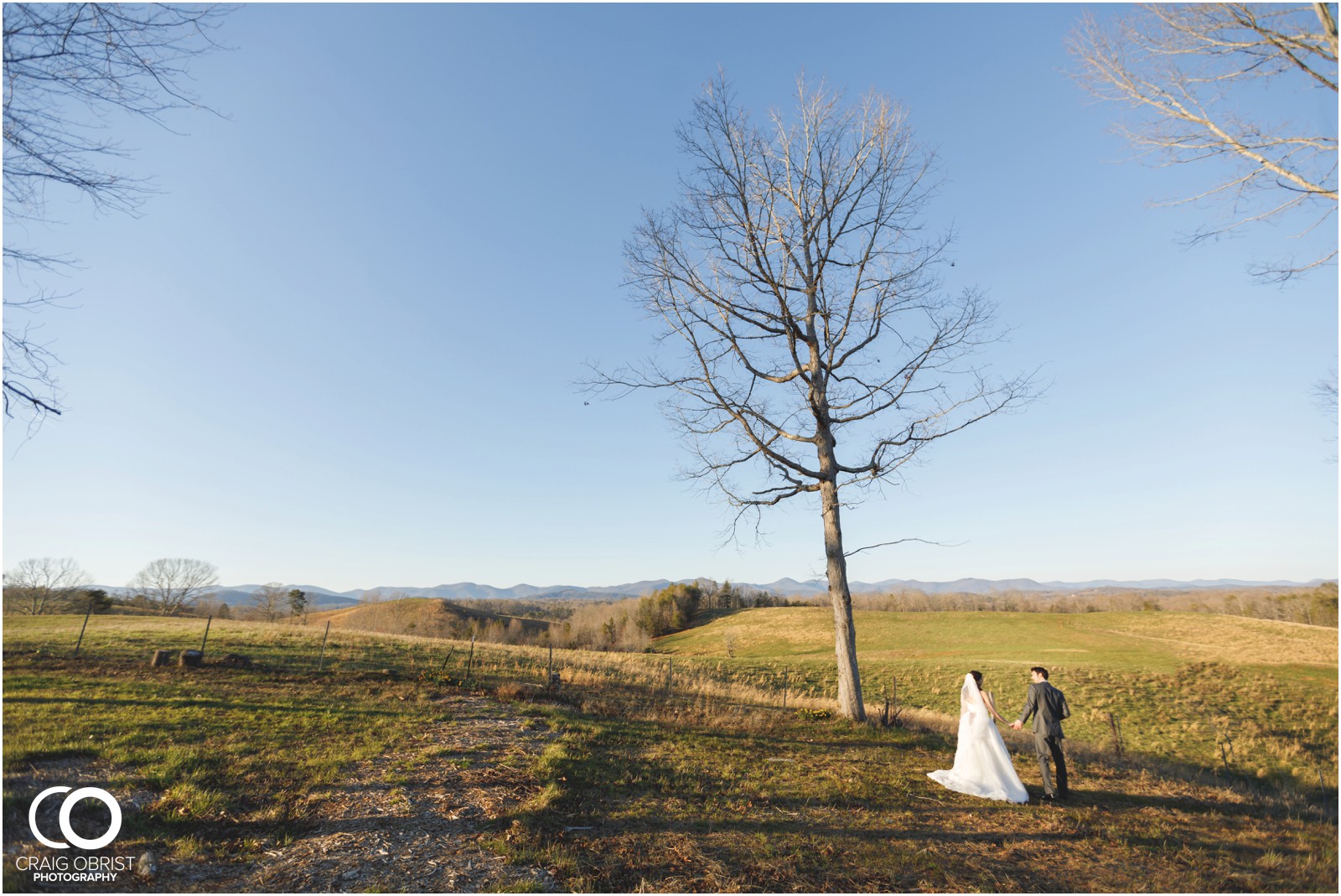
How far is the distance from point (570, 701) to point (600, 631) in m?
59.9

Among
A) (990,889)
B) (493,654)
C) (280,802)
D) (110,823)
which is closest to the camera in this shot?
(990,889)

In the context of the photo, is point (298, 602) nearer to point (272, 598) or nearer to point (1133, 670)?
point (272, 598)

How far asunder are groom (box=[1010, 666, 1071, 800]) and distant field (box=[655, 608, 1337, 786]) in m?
16.3

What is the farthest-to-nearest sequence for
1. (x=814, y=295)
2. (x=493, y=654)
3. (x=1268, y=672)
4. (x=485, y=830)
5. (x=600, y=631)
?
(x=600, y=631) → (x=1268, y=672) → (x=493, y=654) → (x=814, y=295) → (x=485, y=830)

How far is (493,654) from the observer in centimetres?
2630

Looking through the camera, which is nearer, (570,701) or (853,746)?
(853,746)

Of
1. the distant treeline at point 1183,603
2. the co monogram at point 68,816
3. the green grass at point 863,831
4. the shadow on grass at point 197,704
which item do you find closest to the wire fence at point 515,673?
the green grass at point 863,831

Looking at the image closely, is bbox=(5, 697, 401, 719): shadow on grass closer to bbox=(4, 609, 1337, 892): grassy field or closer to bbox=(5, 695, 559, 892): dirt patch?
bbox=(4, 609, 1337, 892): grassy field

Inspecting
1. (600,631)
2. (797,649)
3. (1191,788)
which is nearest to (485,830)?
(1191,788)

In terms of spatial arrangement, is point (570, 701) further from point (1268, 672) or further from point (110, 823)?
point (1268, 672)

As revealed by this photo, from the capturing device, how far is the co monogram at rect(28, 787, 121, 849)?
17.6ft

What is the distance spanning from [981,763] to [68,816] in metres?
11.3

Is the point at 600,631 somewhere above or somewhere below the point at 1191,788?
below

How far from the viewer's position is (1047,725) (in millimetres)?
8789
